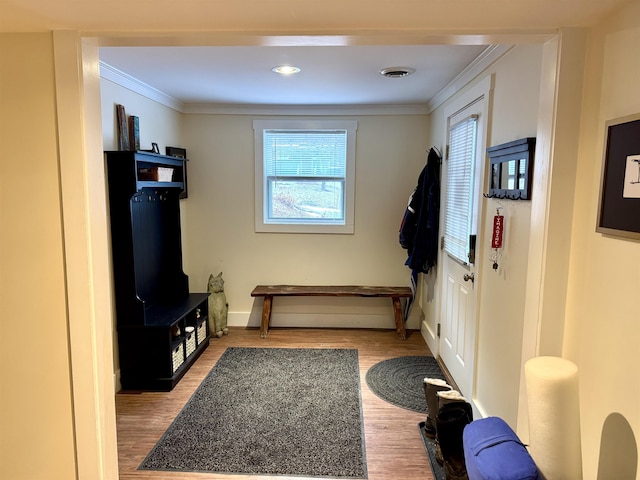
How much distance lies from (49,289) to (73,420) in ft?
1.75

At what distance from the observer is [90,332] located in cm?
155

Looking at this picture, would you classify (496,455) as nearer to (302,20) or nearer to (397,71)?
(302,20)

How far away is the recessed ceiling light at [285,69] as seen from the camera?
263 cm

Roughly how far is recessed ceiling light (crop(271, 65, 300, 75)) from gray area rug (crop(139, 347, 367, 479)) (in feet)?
7.39

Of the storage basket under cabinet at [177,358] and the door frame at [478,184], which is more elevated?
the door frame at [478,184]

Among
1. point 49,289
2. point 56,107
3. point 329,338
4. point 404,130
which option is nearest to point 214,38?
point 56,107

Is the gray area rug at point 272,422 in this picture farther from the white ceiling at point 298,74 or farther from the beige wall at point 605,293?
the white ceiling at point 298,74

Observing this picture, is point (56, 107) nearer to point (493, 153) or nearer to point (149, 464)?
point (149, 464)

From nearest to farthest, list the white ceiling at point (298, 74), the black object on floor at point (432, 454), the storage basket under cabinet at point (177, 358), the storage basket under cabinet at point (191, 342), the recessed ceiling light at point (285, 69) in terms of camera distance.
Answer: the black object on floor at point (432, 454), the white ceiling at point (298, 74), the recessed ceiling light at point (285, 69), the storage basket under cabinet at point (177, 358), the storage basket under cabinet at point (191, 342)

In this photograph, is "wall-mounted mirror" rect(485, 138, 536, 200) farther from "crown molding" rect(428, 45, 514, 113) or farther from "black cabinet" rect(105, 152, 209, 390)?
"black cabinet" rect(105, 152, 209, 390)

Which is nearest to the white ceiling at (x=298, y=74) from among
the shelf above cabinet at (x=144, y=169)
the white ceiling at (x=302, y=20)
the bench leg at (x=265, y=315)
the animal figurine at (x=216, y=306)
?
the shelf above cabinet at (x=144, y=169)

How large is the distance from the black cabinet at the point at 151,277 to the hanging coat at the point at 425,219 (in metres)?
1.97

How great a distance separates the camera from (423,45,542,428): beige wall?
1859 millimetres

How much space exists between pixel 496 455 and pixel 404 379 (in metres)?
1.98
